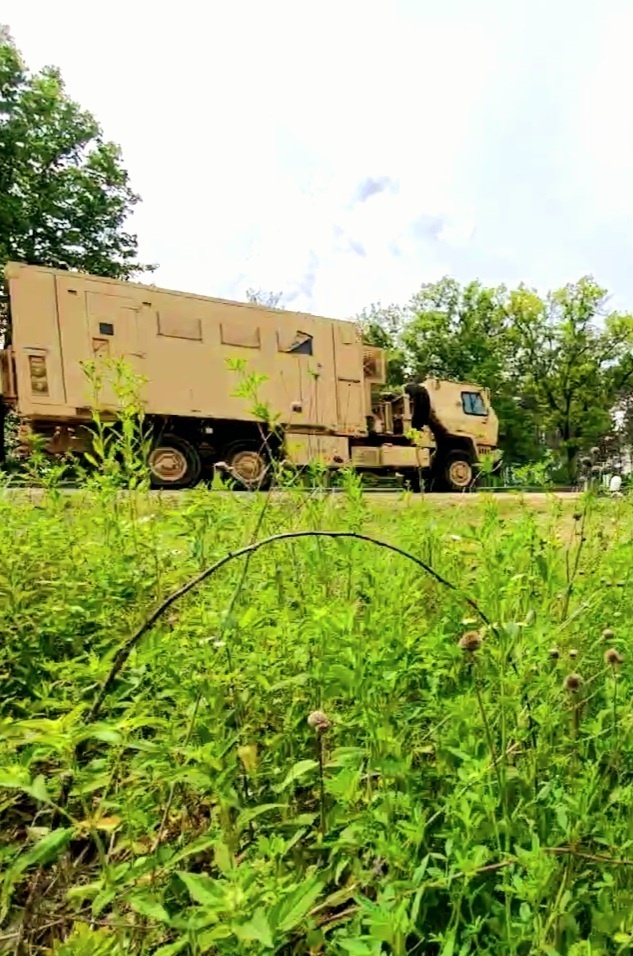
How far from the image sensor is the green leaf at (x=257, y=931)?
73 centimetres

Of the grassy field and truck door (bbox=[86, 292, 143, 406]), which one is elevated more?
truck door (bbox=[86, 292, 143, 406])

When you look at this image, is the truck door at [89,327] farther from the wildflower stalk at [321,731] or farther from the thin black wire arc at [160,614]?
the wildflower stalk at [321,731]

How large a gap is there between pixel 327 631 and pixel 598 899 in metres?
0.61

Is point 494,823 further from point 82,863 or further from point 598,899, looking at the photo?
point 82,863

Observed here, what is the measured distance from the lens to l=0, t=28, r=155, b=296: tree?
763 inches

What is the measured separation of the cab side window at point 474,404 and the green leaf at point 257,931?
1627 cm

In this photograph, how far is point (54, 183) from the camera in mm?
20375

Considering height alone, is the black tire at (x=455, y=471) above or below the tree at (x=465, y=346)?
below

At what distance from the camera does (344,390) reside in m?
13.6

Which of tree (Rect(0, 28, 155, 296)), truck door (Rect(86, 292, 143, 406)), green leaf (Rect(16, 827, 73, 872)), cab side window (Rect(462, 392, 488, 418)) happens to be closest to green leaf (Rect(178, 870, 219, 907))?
green leaf (Rect(16, 827, 73, 872))

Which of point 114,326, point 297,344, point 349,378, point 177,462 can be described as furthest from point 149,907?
point 349,378

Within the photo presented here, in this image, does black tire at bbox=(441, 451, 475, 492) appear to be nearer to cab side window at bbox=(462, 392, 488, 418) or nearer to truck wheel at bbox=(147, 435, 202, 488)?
cab side window at bbox=(462, 392, 488, 418)

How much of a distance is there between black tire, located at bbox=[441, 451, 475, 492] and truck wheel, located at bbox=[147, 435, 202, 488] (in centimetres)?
676

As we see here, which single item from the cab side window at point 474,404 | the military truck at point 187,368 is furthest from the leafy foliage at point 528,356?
the military truck at point 187,368
